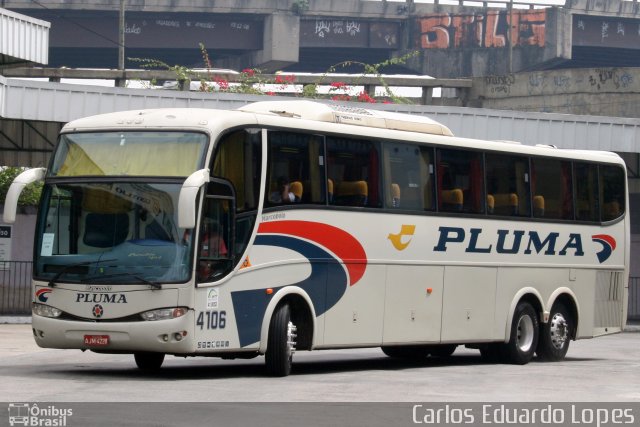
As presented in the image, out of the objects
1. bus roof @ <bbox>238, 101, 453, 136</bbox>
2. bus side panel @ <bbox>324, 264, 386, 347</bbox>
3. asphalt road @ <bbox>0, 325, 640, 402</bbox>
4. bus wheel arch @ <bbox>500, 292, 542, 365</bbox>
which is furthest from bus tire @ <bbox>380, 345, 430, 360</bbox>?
bus roof @ <bbox>238, 101, 453, 136</bbox>

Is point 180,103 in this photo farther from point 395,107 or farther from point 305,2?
point 305,2

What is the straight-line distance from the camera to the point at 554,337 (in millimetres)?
23844

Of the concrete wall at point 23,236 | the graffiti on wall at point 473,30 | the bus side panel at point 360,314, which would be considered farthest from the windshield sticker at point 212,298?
the graffiti on wall at point 473,30

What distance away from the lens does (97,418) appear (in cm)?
1274

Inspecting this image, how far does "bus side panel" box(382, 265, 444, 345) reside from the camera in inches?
800

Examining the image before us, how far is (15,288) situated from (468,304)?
1918 centimetres

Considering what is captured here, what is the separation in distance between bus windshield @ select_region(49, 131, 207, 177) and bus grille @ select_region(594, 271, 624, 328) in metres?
9.72

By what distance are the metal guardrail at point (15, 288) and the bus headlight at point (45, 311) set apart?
20666 mm

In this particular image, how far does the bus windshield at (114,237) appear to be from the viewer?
17047mm

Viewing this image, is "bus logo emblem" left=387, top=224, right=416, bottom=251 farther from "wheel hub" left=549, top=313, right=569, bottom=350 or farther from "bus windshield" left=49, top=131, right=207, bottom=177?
"wheel hub" left=549, top=313, right=569, bottom=350

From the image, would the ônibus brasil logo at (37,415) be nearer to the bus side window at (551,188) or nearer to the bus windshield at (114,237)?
the bus windshield at (114,237)

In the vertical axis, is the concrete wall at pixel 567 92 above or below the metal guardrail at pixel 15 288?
above

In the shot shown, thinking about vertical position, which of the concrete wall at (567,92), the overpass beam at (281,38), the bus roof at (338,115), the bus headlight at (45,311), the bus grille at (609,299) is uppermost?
the overpass beam at (281,38)

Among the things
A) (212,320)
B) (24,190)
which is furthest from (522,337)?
(24,190)
